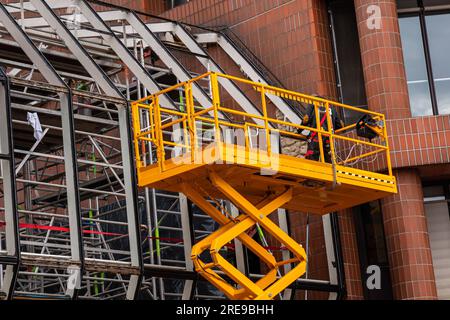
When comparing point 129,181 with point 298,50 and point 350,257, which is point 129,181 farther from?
point 298,50

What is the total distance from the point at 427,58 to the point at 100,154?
24.7 ft

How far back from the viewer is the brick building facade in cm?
2470

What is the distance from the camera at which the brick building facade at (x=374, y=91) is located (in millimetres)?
24703

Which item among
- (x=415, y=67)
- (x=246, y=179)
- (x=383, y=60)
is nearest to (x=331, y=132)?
(x=246, y=179)

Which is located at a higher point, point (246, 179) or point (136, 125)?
point (136, 125)

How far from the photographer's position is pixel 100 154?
84.9 ft

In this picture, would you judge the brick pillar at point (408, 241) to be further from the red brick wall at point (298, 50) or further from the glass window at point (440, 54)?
the glass window at point (440, 54)

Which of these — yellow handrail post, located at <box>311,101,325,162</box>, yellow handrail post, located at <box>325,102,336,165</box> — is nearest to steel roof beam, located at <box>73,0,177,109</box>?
yellow handrail post, located at <box>311,101,325,162</box>

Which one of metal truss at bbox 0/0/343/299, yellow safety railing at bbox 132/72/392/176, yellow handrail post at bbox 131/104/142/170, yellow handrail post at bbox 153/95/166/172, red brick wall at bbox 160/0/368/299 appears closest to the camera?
yellow safety railing at bbox 132/72/392/176

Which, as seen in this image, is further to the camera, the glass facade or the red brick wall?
the glass facade

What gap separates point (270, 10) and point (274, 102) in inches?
99.8

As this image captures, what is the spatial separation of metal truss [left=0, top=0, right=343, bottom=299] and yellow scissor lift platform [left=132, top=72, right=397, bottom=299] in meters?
0.78

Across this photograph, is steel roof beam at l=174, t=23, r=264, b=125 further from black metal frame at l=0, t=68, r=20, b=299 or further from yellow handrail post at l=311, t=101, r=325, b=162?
black metal frame at l=0, t=68, r=20, b=299

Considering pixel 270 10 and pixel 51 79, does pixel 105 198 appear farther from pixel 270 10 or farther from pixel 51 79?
pixel 51 79
